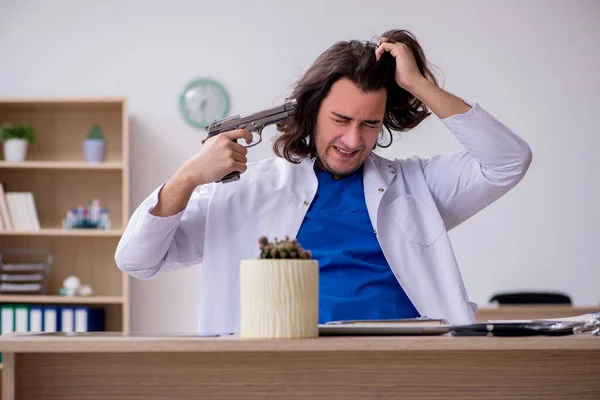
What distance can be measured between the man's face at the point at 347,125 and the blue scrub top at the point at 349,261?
0.08m

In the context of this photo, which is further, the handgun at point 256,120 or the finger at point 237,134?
the handgun at point 256,120

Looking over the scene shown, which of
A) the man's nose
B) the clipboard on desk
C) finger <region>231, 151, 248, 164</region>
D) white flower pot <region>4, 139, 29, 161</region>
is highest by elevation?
white flower pot <region>4, 139, 29, 161</region>

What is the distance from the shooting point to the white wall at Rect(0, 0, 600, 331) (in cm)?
497

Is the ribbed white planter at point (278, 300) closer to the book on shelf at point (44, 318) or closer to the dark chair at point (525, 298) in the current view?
the book on shelf at point (44, 318)

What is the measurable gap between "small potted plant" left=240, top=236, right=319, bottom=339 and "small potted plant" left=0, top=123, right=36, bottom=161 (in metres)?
3.86

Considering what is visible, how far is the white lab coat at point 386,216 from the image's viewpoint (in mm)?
1850

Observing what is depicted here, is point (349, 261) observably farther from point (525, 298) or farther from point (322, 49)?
point (322, 49)

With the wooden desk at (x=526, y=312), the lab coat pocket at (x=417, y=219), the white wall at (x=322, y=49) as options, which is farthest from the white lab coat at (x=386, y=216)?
the white wall at (x=322, y=49)

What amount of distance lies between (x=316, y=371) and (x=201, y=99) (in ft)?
13.0

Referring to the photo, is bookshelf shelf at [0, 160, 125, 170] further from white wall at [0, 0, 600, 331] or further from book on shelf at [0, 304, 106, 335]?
book on shelf at [0, 304, 106, 335]

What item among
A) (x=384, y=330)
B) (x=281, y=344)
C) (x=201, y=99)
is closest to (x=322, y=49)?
(x=201, y=99)

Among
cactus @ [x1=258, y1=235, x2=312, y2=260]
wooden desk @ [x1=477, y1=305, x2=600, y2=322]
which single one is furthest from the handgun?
wooden desk @ [x1=477, y1=305, x2=600, y2=322]

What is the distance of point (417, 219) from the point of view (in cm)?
201

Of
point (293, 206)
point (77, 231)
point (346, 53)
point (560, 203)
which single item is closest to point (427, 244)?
point (293, 206)
